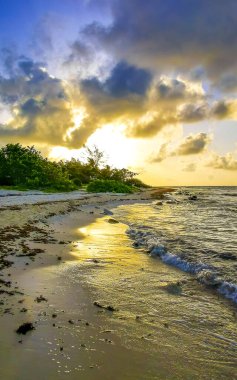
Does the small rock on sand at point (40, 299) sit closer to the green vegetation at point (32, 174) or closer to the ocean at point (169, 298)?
the ocean at point (169, 298)

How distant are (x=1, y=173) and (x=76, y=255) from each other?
6388cm

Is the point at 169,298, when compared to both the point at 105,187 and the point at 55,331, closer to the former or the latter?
the point at 55,331

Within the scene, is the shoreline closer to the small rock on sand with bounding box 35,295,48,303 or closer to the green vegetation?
the small rock on sand with bounding box 35,295,48,303

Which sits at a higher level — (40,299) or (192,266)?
(40,299)

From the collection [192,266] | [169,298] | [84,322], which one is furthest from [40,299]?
[192,266]

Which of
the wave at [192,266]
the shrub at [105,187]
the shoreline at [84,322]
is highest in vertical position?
the shrub at [105,187]

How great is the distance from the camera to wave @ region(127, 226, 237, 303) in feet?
28.1

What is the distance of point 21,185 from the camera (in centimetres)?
6594

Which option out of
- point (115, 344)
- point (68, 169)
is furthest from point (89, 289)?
point (68, 169)

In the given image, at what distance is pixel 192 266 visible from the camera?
35.6 feet

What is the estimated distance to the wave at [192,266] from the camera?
8.58 metres

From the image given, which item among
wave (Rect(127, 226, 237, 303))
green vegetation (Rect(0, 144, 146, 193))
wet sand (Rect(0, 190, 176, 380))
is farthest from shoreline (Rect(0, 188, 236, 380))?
green vegetation (Rect(0, 144, 146, 193))

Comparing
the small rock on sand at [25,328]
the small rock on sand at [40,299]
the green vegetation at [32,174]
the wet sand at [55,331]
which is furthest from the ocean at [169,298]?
the green vegetation at [32,174]

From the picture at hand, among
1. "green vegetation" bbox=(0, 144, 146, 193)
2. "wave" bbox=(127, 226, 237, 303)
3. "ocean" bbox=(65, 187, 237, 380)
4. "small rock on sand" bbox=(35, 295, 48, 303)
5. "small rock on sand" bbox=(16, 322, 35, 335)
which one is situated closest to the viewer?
"ocean" bbox=(65, 187, 237, 380)
